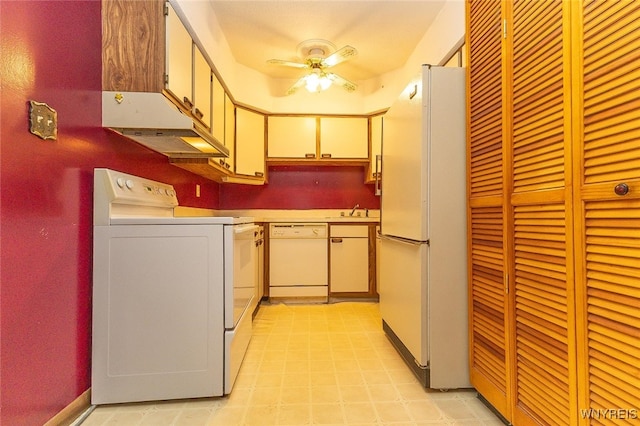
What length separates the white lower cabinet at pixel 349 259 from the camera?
3.11 meters

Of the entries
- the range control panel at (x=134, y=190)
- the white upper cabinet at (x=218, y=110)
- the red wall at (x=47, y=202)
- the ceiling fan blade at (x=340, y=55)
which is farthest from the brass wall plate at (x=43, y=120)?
the ceiling fan blade at (x=340, y=55)

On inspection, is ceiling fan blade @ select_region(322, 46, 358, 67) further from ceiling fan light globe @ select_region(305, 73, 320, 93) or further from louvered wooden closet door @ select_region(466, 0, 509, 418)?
louvered wooden closet door @ select_region(466, 0, 509, 418)

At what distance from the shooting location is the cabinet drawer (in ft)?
10.3

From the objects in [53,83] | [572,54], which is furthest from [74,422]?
[572,54]

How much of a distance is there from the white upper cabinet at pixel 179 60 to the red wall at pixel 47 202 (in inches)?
12.4

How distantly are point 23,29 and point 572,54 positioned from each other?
71.5 inches

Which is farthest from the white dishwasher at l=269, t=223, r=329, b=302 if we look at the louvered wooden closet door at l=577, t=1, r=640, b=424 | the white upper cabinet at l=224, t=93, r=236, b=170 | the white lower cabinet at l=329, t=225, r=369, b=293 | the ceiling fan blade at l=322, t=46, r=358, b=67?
the louvered wooden closet door at l=577, t=1, r=640, b=424

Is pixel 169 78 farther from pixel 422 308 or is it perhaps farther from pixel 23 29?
pixel 422 308

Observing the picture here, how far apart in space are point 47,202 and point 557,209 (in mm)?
1845

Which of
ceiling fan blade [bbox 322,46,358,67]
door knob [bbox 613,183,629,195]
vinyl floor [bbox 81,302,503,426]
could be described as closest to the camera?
door knob [bbox 613,183,629,195]

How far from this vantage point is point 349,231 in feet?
10.3

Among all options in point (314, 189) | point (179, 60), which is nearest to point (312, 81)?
point (314, 189)

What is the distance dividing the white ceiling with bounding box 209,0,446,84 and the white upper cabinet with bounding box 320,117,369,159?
607mm

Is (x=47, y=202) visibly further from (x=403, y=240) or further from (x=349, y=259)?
(x=349, y=259)
